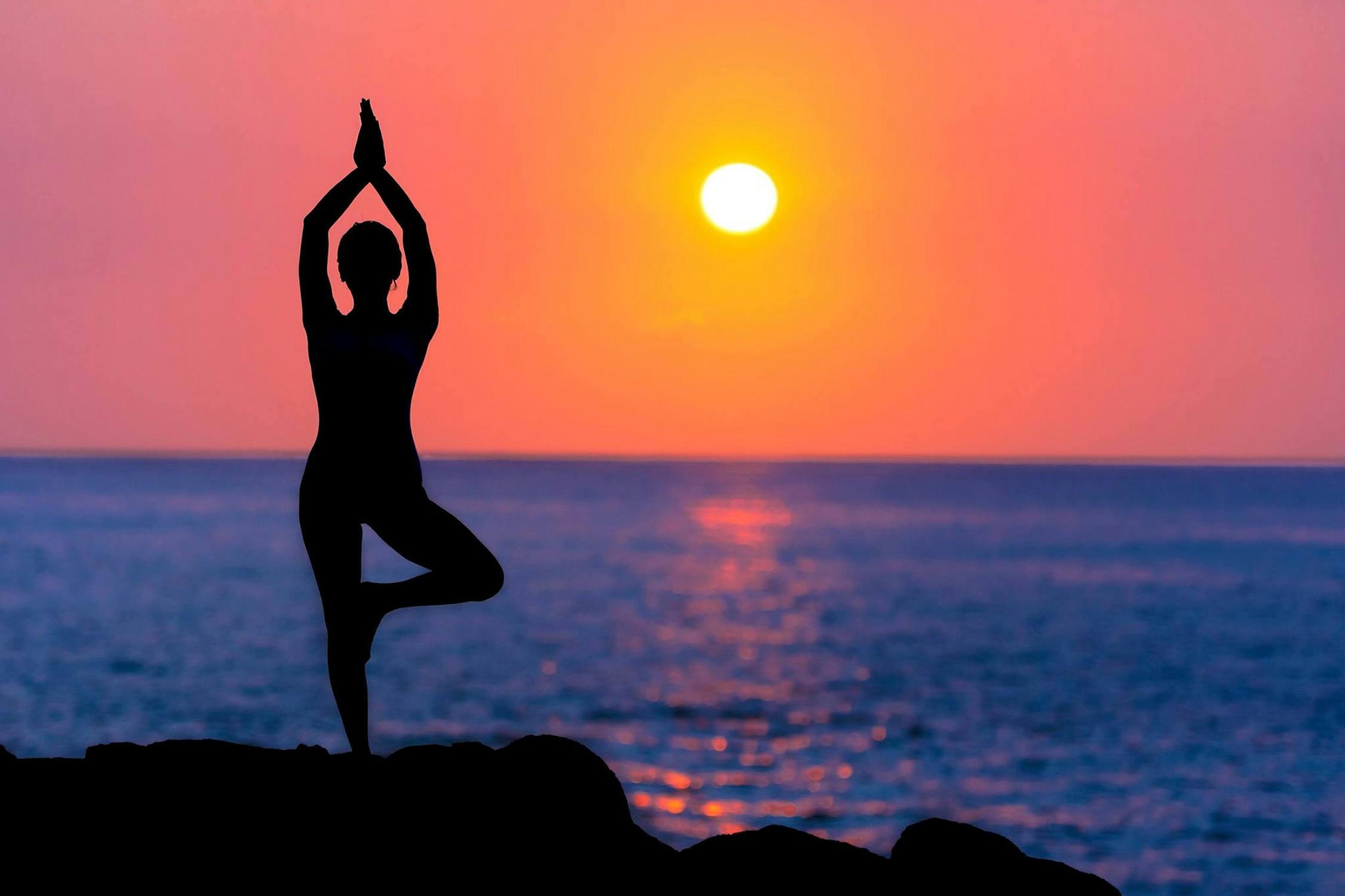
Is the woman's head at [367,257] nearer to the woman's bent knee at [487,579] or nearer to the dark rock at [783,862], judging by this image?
the woman's bent knee at [487,579]

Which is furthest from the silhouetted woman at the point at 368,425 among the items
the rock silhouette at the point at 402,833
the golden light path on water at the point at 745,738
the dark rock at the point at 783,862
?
the golden light path on water at the point at 745,738

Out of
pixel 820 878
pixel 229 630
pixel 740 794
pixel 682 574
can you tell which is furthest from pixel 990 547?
pixel 820 878

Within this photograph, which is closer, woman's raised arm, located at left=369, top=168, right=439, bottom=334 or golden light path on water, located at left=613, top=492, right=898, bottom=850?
woman's raised arm, located at left=369, top=168, right=439, bottom=334

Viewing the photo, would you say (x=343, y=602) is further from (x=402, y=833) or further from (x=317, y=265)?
(x=317, y=265)

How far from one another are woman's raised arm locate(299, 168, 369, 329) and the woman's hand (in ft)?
0.32

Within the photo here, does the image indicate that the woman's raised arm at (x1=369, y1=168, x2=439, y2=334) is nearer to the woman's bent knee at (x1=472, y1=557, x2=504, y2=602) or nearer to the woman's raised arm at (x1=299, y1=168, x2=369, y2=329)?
the woman's raised arm at (x1=299, y1=168, x2=369, y2=329)

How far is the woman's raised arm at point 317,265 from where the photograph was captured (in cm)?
745

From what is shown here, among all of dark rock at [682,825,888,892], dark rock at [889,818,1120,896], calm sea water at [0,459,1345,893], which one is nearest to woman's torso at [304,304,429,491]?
dark rock at [682,825,888,892]

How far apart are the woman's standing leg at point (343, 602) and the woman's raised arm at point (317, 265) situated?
3.18 ft

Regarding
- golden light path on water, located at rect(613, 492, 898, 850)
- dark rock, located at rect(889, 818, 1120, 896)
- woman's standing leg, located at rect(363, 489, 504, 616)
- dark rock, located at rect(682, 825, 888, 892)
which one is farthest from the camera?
golden light path on water, located at rect(613, 492, 898, 850)

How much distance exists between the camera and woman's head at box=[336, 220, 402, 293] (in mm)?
7488

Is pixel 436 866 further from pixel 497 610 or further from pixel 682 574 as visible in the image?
pixel 682 574

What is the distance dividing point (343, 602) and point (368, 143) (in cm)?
235

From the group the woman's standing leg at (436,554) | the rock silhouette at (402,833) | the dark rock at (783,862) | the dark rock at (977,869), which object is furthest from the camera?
the dark rock at (783,862)
